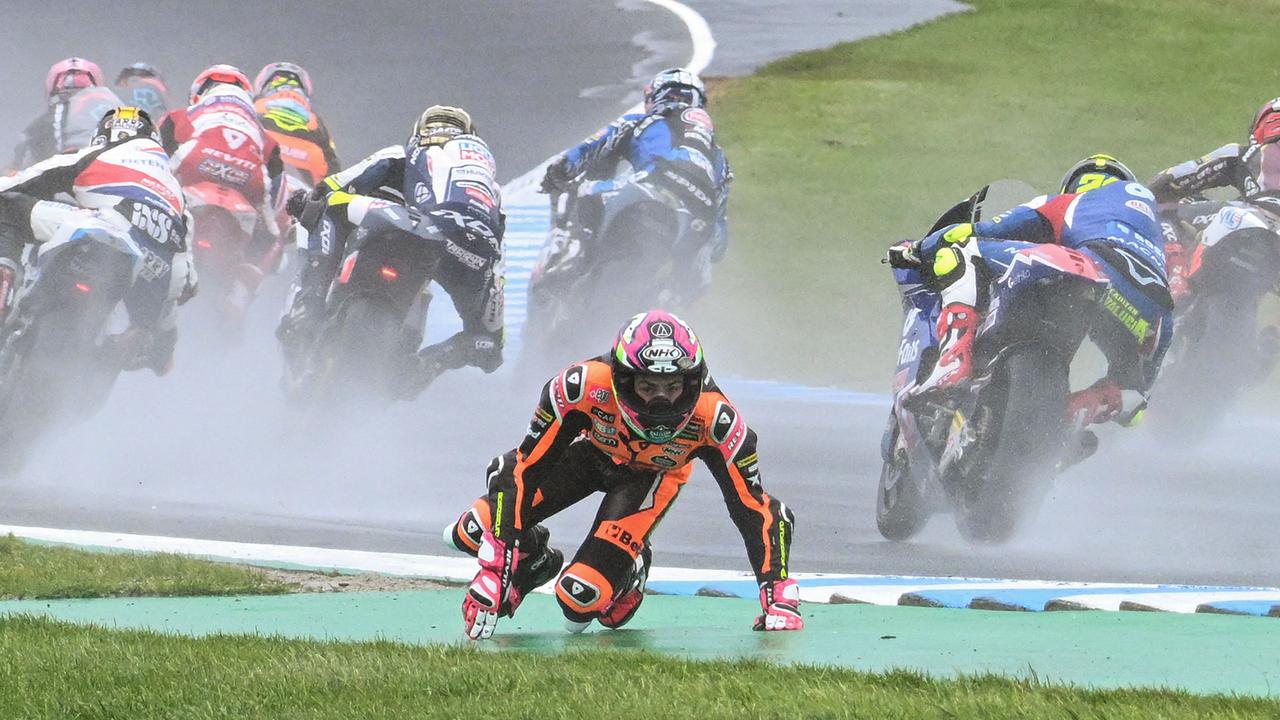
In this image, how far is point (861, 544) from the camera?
39.3ft

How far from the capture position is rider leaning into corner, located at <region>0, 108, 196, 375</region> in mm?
14062

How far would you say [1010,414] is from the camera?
37.8ft

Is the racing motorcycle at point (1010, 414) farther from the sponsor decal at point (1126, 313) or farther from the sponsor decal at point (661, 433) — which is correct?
the sponsor decal at point (661, 433)

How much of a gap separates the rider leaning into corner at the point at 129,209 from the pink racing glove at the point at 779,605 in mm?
7662

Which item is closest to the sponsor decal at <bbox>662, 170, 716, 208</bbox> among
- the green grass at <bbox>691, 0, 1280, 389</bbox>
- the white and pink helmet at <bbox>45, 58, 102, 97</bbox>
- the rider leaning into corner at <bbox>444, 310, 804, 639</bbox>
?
the green grass at <bbox>691, 0, 1280, 389</bbox>

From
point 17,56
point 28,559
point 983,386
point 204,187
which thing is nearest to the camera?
point 28,559

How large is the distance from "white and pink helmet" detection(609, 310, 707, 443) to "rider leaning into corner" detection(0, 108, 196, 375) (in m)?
7.33

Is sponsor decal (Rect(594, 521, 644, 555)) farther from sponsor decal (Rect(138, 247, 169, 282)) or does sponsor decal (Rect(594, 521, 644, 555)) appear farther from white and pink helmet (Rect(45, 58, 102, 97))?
white and pink helmet (Rect(45, 58, 102, 97))

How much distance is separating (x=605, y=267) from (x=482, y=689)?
11289 millimetres

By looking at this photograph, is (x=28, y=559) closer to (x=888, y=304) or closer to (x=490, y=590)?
(x=490, y=590)

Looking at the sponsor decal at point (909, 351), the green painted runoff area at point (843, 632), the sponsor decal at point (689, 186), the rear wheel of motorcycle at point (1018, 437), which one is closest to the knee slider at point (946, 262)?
the sponsor decal at point (909, 351)

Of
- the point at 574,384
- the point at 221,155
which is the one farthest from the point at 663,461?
the point at 221,155

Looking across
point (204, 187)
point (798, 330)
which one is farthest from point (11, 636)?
point (798, 330)

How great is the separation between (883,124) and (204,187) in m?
9.72
